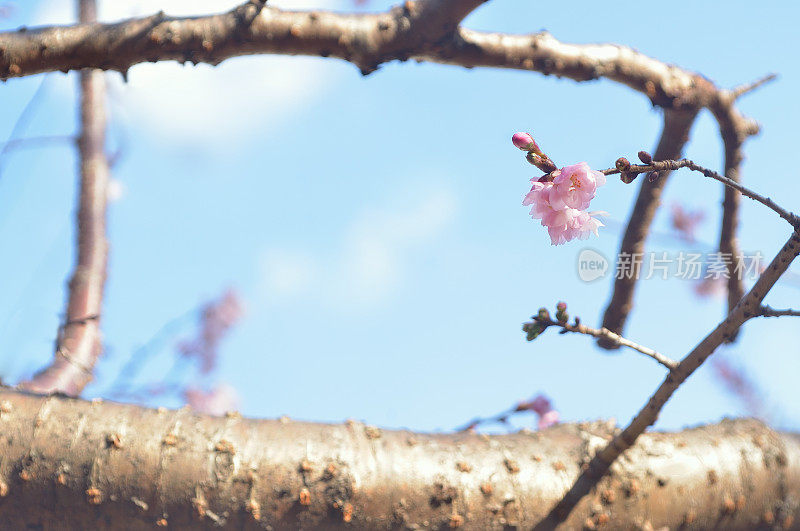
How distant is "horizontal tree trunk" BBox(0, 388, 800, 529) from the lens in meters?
1.53

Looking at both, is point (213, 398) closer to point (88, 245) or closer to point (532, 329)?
point (88, 245)

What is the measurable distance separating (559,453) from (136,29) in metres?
1.53

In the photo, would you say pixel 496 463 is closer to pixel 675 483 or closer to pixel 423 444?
pixel 423 444

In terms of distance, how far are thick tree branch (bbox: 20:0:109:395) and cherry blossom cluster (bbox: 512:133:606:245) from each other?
2.06m

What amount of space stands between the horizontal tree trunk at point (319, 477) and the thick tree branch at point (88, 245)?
43.3 inches

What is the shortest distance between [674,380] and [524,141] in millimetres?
602

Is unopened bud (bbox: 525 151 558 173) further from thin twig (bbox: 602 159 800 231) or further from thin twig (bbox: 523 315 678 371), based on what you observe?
thin twig (bbox: 523 315 678 371)

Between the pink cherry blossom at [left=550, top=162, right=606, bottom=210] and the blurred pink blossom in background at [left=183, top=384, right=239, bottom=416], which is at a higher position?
the pink cherry blossom at [left=550, top=162, right=606, bottom=210]

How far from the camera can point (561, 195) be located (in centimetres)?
134

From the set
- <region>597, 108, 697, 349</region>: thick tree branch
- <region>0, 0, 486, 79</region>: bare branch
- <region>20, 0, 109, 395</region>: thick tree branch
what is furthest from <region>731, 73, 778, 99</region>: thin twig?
<region>20, 0, 109, 395</region>: thick tree branch

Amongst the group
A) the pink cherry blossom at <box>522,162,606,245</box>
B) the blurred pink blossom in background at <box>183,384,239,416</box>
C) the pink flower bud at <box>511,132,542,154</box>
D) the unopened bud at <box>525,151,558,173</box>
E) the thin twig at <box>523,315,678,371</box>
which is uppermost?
the pink flower bud at <box>511,132,542,154</box>

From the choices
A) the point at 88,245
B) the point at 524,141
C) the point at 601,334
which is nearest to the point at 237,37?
the point at 524,141

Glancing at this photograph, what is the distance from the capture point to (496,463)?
5.61 ft

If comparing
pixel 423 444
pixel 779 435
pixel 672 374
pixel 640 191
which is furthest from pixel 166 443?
pixel 640 191
